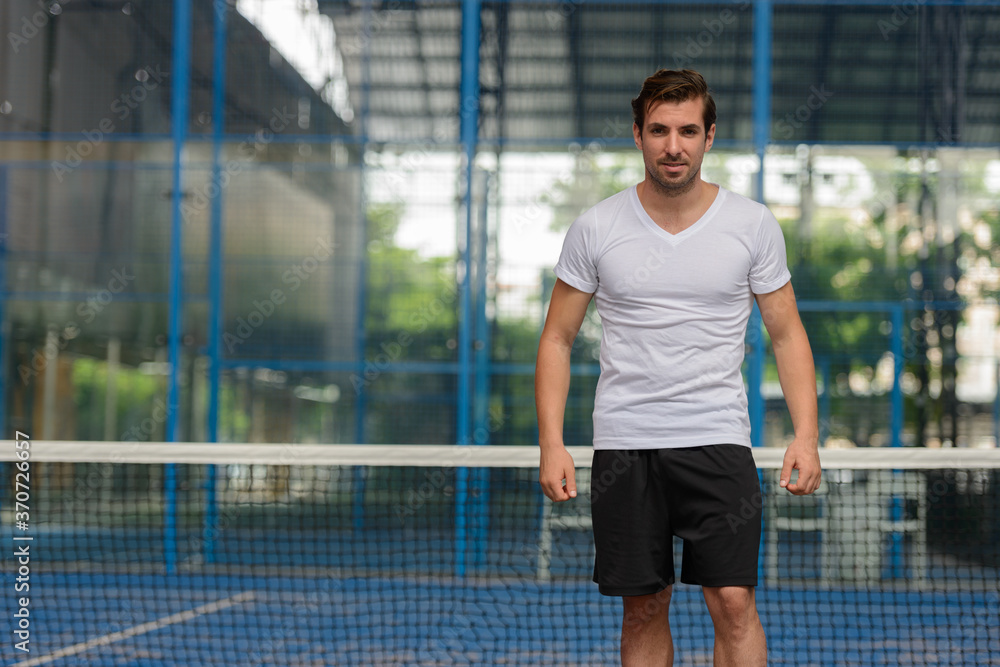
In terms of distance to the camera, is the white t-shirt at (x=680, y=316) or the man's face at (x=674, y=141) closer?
the man's face at (x=674, y=141)

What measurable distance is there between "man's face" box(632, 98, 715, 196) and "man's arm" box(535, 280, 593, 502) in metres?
0.39

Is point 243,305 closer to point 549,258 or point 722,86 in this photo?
point 549,258

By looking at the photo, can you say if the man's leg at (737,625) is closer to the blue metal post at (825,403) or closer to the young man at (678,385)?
the young man at (678,385)

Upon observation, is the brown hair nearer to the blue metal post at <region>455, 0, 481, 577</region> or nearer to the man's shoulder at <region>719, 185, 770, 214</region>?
the man's shoulder at <region>719, 185, 770, 214</region>

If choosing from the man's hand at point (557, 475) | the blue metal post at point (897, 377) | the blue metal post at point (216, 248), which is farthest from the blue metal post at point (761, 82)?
the man's hand at point (557, 475)

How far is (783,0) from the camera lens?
28.5ft

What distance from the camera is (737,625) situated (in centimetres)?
260

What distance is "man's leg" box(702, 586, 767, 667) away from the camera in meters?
2.59

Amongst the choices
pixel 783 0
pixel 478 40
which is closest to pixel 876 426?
pixel 783 0

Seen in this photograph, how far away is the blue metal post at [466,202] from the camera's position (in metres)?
8.53

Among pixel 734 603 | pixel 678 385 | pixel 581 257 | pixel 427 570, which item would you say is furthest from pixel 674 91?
pixel 427 570

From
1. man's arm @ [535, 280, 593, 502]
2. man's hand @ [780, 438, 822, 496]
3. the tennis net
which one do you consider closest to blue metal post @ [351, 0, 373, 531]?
the tennis net

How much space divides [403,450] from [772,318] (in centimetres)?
184

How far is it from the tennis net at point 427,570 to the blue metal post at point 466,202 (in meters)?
0.35
